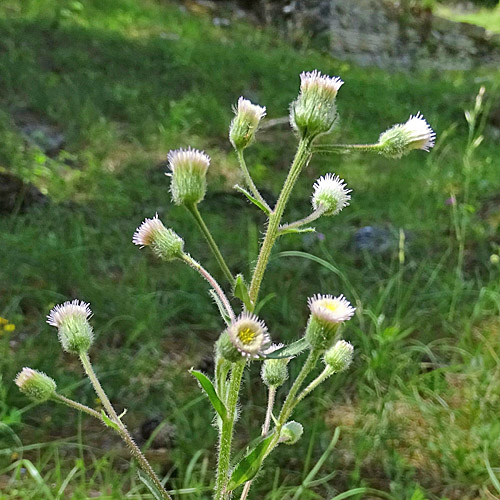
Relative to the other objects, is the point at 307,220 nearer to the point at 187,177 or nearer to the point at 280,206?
the point at 280,206

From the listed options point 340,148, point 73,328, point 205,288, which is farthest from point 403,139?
point 205,288

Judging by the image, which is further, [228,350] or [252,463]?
[252,463]

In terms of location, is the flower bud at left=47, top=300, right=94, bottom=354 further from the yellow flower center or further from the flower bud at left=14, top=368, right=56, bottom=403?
the yellow flower center

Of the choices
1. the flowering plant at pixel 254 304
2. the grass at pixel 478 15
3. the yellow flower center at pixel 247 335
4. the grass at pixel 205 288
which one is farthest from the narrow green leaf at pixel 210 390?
the grass at pixel 478 15

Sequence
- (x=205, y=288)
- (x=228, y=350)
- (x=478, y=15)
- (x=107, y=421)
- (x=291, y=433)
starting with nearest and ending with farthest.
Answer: (x=228, y=350), (x=107, y=421), (x=291, y=433), (x=205, y=288), (x=478, y=15)

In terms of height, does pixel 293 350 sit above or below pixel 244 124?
below

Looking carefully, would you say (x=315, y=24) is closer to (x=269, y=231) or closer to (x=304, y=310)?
(x=304, y=310)

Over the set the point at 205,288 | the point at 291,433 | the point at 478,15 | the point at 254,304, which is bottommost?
the point at 478,15

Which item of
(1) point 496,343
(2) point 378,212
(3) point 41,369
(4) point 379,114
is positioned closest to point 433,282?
(1) point 496,343
